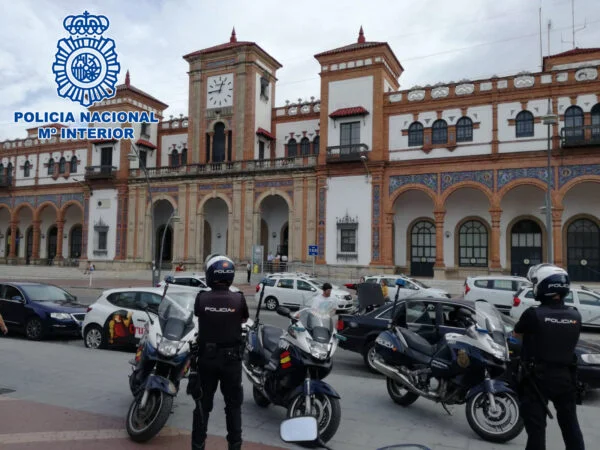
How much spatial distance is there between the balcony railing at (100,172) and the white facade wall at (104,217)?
1.15m

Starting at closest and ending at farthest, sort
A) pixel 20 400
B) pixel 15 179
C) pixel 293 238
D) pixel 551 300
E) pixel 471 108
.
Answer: pixel 551 300
pixel 20 400
pixel 471 108
pixel 293 238
pixel 15 179

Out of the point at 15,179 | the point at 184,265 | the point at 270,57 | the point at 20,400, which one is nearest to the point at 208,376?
the point at 20,400

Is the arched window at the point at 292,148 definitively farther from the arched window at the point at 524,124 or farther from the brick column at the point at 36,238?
the brick column at the point at 36,238

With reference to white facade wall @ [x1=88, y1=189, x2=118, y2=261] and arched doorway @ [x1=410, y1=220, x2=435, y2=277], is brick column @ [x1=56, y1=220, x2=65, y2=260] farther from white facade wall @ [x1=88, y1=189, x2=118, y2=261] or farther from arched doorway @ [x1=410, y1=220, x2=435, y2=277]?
arched doorway @ [x1=410, y1=220, x2=435, y2=277]

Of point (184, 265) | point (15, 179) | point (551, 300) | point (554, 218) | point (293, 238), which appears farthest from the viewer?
point (15, 179)

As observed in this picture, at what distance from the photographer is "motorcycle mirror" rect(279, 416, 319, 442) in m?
2.60

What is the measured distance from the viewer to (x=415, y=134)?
2986 centimetres

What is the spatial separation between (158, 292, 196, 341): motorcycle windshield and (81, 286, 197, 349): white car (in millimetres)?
4963

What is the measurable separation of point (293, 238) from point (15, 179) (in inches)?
1140

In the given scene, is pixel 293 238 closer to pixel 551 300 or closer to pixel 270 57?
pixel 270 57

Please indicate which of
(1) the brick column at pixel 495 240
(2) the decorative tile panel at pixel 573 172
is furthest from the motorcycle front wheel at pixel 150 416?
(2) the decorative tile panel at pixel 573 172

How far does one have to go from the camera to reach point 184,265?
35.0 meters

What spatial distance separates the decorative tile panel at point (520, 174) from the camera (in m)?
26.8

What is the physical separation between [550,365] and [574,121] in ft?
86.2
